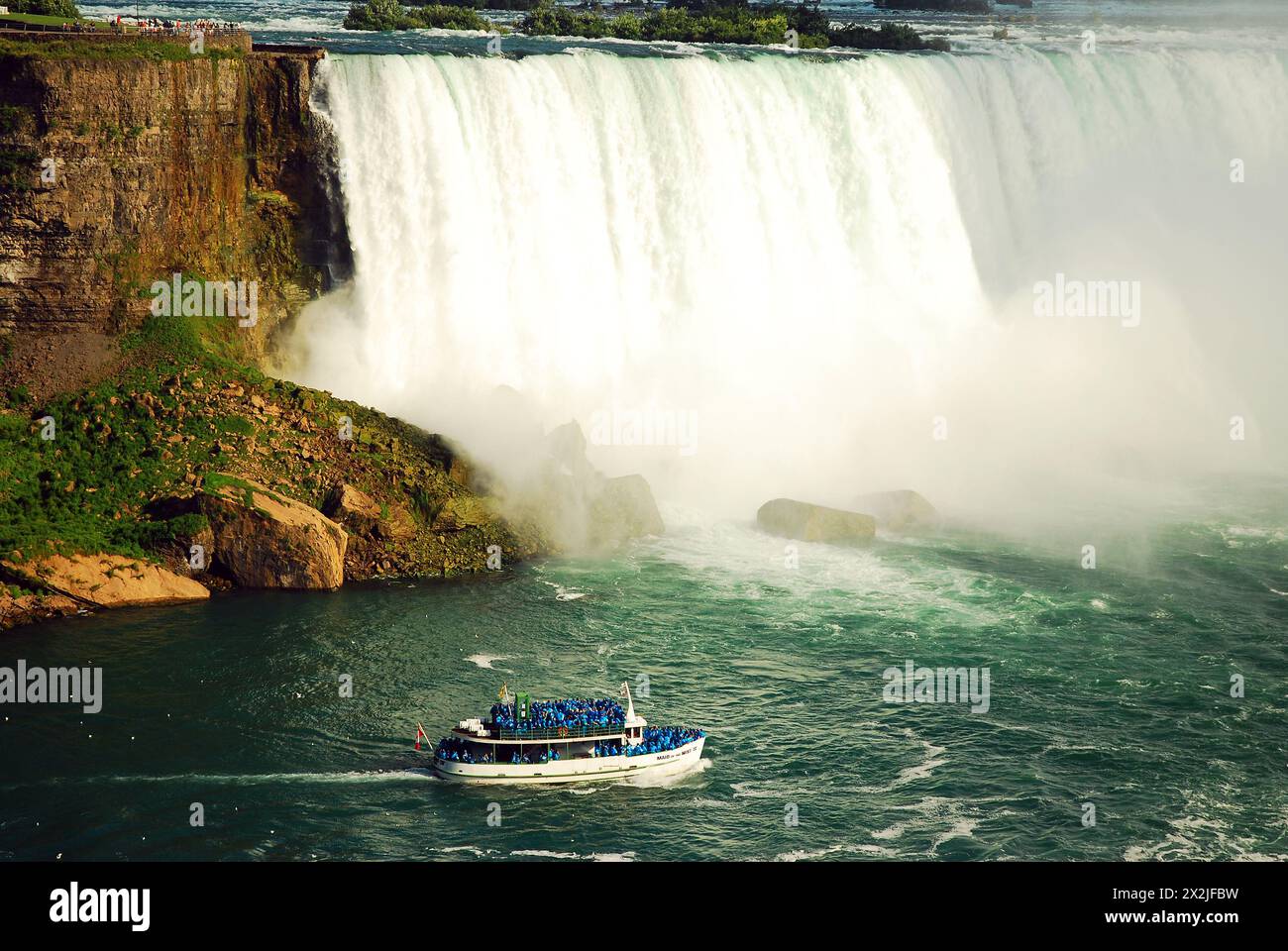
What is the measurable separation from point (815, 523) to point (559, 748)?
61.1ft

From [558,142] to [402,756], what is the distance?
1167 inches

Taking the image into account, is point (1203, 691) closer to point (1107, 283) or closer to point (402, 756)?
point (402, 756)

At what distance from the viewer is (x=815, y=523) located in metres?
53.2

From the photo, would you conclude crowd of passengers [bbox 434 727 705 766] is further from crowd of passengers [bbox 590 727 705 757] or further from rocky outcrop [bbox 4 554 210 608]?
rocky outcrop [bbox 4 554 210 608]

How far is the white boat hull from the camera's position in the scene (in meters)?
36.5

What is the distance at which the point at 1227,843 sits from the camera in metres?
33.4

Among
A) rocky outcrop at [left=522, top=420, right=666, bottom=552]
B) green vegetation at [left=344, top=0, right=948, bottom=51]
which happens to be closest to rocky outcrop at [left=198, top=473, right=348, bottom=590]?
rocky outcrop at [left=522, top=420, right=666, bottom=552]

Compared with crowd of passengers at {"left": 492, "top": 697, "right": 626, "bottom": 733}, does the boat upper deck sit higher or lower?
lower

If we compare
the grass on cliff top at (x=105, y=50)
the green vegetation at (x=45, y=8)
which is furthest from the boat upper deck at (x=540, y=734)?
the green vegetation at (x=45, y=8)

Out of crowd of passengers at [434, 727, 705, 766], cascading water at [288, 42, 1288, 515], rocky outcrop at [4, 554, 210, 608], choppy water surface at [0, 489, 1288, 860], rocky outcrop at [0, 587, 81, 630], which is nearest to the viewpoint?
choppy water surface at [0, 489, 1288, 860]

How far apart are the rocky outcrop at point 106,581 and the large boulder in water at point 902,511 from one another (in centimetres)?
2288

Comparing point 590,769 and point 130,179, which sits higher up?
point 130,179

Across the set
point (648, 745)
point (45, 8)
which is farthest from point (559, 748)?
point (45, 8)

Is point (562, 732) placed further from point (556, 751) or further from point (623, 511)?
point (623, 511)
